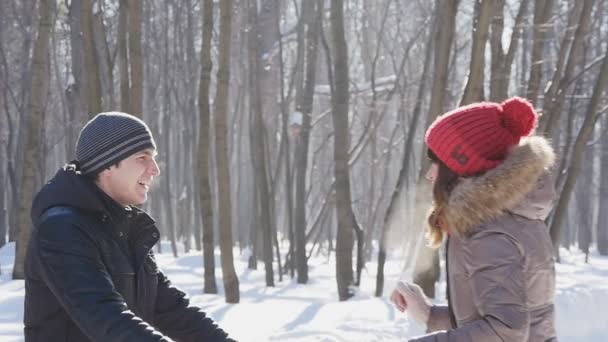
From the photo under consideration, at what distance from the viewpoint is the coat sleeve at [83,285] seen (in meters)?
2.38

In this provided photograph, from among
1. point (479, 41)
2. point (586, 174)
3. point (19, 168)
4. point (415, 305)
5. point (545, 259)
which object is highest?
point (479, 41)

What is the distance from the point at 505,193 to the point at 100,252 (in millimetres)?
1250

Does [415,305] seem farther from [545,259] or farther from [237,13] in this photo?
[237,13]

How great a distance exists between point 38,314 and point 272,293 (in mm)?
11462

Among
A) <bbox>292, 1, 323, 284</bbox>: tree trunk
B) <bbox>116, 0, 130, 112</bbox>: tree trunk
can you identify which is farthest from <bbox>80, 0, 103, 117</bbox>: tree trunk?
<bbox>292, 1, 323, 284</bbox>: tree trunk

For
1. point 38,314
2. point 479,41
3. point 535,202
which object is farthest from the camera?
point 479,41

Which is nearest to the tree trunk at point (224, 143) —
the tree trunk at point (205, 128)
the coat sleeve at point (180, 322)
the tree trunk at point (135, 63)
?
the tree trunk at point (205, 128)

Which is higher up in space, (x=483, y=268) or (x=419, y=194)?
(x=483, y=268)

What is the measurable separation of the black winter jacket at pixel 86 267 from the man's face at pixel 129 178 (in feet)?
0.14

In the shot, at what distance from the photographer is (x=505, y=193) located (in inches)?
107

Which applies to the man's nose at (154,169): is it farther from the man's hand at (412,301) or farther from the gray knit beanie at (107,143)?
the man's hand at (412,301)

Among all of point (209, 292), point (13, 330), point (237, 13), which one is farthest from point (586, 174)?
point (13, 330)

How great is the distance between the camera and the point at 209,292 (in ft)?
40.4

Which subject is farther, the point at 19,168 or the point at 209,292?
the point at 19,168
